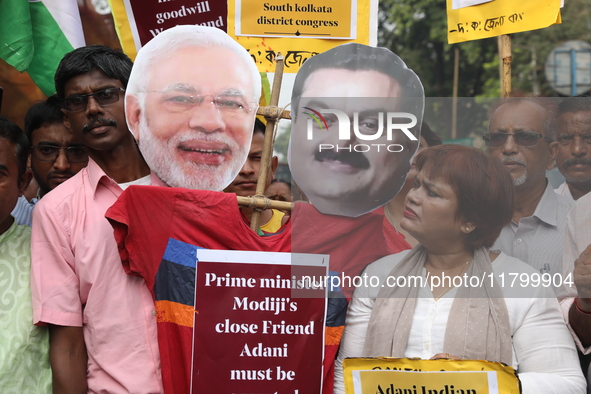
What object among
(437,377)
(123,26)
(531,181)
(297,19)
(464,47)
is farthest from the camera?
(464,47)

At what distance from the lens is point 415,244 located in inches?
93.2

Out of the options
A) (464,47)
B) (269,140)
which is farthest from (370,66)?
(464,47)

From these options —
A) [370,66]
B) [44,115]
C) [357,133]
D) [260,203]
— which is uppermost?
[370,66]

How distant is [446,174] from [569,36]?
10434 millimetres

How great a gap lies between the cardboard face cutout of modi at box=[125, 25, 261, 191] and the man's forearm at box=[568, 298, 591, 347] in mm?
1316

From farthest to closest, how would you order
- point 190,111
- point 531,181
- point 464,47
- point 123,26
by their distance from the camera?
point 464,47
point 123,26
point 190,111
point 531,181

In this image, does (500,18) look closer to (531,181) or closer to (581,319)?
(531,181)

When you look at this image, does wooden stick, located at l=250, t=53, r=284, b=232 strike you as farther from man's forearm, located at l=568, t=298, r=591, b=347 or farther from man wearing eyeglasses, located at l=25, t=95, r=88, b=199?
man's forearm, located at l=568, t=298, r=591, b=347

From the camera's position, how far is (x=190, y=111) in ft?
8.50

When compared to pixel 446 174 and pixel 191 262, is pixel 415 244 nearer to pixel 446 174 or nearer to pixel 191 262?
pixel 446 174

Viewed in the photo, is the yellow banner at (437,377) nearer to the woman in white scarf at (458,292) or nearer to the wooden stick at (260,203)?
the woman in white scarf at (458,292)

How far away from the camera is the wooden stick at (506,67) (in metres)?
2.56

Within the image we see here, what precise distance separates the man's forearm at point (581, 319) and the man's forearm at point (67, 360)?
1.69 meters

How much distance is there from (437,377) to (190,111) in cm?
131
